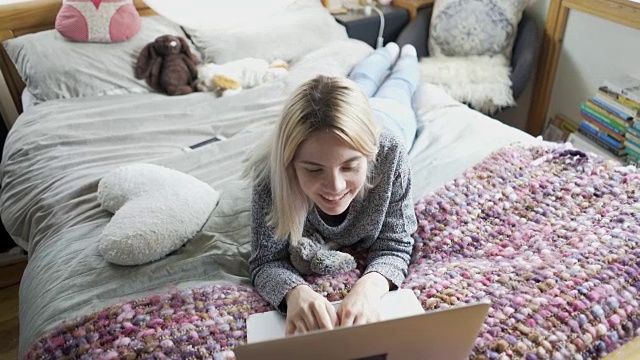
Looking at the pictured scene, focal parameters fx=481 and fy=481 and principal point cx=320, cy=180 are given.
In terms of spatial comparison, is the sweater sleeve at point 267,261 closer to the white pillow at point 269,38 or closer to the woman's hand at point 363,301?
the woman's hand at point 363,301

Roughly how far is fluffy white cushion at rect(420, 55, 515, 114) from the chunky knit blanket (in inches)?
39.2

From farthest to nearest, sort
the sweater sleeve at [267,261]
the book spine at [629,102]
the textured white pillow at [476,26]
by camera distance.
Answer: the textured white pillow at [476,26]
the book spine at [629,102]
the sweater sleeve at [267,261]

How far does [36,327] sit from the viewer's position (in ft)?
3.14

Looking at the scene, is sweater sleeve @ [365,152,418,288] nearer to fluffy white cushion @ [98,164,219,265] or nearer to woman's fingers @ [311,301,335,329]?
woman's fingers @ [311,301,335,329]

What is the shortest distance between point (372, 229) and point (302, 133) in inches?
12.8

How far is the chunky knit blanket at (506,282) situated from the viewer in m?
0.80

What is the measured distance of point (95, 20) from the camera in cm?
193

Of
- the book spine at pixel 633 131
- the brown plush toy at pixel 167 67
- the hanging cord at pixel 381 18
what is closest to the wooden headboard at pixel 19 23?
the brown plush toy at pixel 167 67

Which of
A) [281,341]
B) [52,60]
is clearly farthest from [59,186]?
[281,341]

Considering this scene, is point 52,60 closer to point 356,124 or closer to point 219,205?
point 219,205

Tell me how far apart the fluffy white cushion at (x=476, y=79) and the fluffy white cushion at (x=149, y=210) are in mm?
1372

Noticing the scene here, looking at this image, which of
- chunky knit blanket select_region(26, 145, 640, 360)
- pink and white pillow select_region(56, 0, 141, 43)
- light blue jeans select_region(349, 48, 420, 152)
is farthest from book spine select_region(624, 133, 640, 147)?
pink and white pillow select_region(56, 0, 141, 43)

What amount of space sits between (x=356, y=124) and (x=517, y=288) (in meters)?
0.42

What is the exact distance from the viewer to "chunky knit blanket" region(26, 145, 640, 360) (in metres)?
0.80
